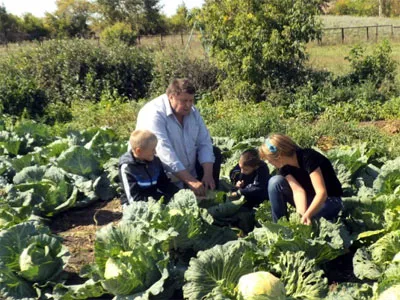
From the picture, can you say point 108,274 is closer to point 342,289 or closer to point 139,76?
point 342,289

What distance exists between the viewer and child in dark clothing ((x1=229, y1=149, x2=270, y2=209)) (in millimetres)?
5320

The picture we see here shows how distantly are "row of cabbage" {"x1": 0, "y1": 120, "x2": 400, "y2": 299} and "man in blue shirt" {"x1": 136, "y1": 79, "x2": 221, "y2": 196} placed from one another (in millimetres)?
745

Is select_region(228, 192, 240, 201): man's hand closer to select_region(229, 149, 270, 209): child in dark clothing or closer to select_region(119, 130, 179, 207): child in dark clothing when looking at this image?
select_region(229, 149, 270, 209): child in dark clothing

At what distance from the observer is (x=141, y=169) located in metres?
5.03

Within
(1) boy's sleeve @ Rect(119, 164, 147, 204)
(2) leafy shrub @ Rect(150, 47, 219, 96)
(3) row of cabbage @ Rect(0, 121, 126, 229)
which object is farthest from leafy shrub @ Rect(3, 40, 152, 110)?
(1) boy's sleeve @ Rect(119, 164, 147, 204)

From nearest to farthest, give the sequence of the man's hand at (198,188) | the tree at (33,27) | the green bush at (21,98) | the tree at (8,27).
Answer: the man's hand at (198,188) → the green bush at (21,98) → the tree at (8,27) → the tree at (33,27)

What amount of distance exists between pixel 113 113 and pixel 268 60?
3.46 meters

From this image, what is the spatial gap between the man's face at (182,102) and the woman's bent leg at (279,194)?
1.29 metres

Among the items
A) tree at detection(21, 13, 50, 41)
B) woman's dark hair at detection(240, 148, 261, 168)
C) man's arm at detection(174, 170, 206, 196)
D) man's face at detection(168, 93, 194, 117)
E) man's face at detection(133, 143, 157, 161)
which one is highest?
tree at detection(21, 13, 50, 41)

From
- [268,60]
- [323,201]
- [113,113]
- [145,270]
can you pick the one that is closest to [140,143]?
[145,270]

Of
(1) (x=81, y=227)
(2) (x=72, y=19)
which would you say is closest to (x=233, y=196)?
(1) (x=81, y=227)

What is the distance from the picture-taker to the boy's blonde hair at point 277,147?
14.2 feet

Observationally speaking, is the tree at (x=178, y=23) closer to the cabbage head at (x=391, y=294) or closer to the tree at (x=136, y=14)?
the tree at (x=136, y=14)

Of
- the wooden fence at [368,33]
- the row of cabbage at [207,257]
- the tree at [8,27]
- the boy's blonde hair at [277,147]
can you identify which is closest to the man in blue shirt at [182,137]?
the row of cabbage at [207,257]
